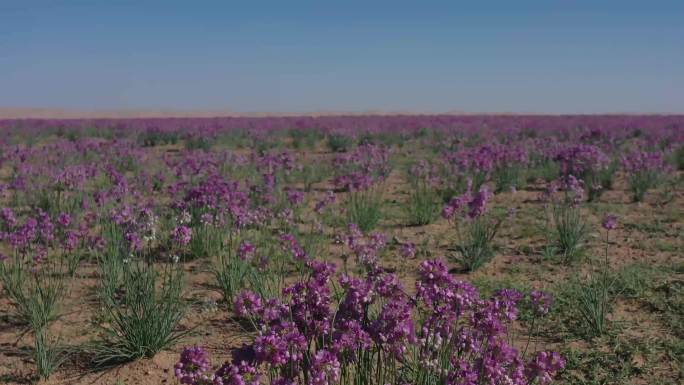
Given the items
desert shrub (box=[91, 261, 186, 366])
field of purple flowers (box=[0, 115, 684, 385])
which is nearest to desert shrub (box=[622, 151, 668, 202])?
field of purple flowers (box=[0, 115, 684, 385])

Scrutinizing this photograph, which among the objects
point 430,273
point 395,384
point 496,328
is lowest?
point 395,384

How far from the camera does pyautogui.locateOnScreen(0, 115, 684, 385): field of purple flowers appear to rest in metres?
2.54

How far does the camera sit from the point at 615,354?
14.5 feet

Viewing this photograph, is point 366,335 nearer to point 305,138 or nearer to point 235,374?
point 235,374

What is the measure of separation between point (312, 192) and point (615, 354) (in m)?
7.44

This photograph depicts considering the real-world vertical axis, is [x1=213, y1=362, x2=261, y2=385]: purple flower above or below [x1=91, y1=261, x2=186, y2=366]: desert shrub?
above

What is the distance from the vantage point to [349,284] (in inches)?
104

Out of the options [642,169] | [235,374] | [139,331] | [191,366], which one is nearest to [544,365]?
[235,374]

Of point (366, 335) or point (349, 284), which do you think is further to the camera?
point (349, 284)

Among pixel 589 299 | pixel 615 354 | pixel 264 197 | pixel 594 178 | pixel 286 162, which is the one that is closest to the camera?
pixel 615 354

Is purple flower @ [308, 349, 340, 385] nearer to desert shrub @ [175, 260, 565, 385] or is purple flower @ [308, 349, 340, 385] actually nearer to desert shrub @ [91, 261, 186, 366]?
desert shrub @ [175, 260, 565, 385]

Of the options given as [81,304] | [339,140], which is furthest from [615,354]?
[339,140]

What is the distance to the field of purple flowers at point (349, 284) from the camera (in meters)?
2.54

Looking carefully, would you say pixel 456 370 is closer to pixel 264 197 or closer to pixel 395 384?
pixel 395 384
